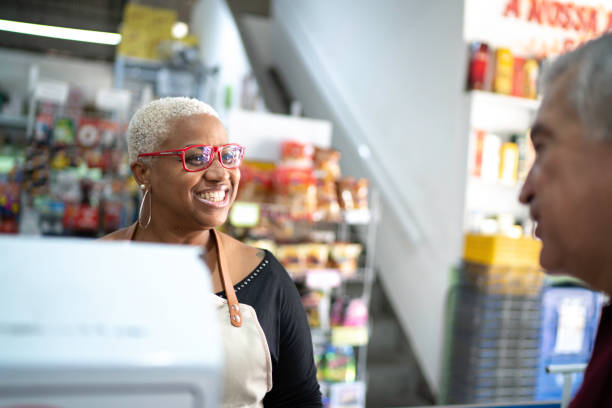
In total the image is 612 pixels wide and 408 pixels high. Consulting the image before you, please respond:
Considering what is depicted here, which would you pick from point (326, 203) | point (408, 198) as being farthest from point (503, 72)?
point (326, 203)

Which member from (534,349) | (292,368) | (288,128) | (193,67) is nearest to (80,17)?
(193,67)

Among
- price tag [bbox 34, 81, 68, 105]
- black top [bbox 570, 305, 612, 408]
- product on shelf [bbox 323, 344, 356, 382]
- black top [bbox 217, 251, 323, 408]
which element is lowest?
product on shelf [bbox 323, 344, 356, 382]

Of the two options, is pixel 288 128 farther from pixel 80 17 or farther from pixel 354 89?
pixel 80 17

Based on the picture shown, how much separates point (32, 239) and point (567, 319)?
4.74m

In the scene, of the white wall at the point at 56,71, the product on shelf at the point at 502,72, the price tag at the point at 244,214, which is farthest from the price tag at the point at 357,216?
the white wall at the point at 56,71

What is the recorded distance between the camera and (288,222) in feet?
13.4

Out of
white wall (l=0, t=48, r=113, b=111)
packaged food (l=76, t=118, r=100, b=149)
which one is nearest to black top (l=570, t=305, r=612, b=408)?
packaged food (l=76, t=118, r=100, b=149)

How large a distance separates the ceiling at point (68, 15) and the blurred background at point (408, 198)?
4.76 metres

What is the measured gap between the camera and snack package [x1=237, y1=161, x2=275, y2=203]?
3851 millimetres

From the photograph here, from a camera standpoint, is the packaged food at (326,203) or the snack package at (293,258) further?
the packaged food at (326,203)

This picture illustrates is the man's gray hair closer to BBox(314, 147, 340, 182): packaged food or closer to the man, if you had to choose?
the man

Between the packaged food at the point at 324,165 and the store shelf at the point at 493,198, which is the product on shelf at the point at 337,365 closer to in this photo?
the packaged food at the point at 324,165

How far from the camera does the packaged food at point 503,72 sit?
4551 mm

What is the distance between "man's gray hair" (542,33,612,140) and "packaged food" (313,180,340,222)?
10.6 feet
